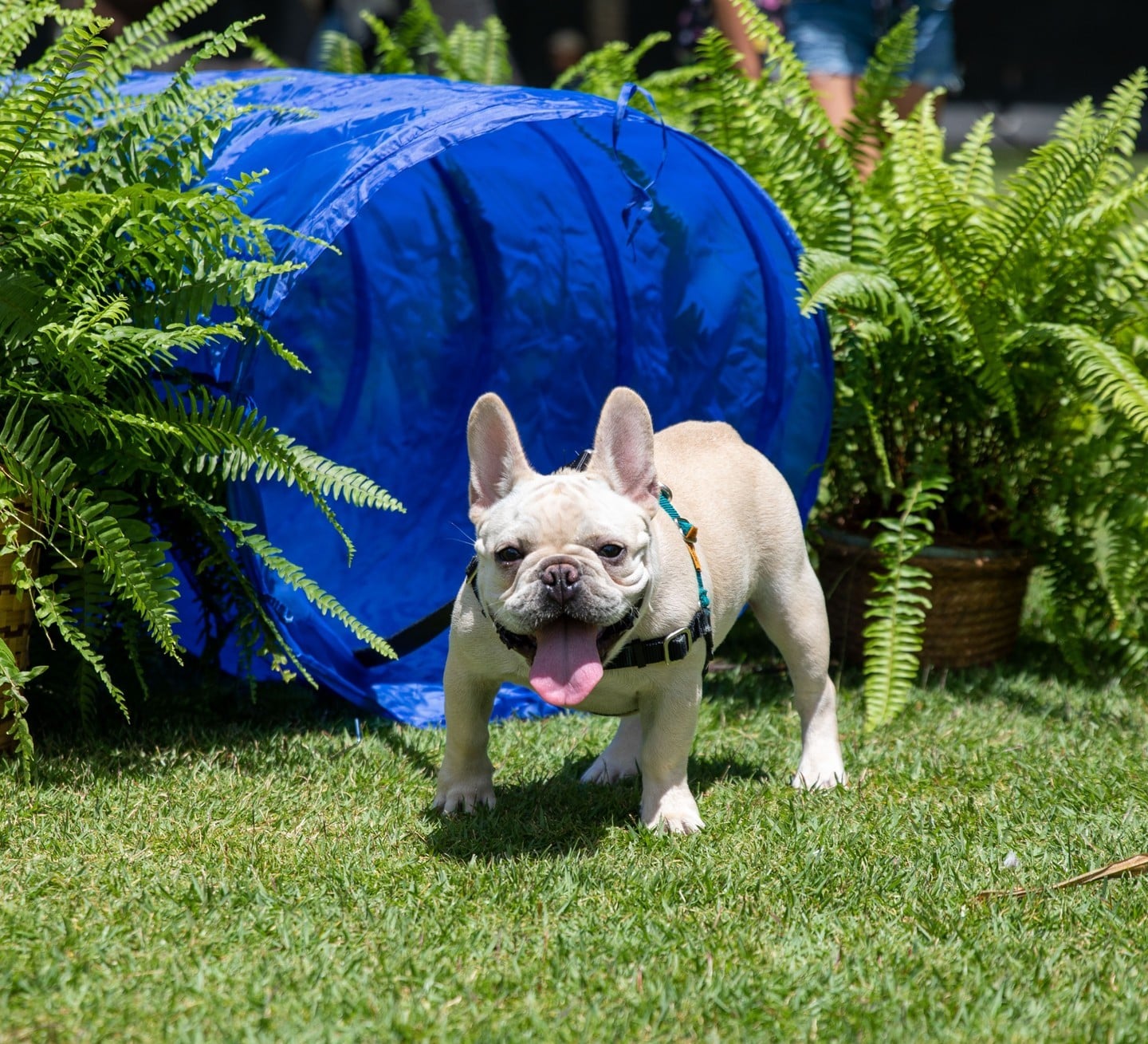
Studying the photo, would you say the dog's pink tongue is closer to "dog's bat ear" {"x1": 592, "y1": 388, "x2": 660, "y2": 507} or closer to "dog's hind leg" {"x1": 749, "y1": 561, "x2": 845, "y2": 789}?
"dog's bat ear" {"x1": 592, "y1": 388, "x2": 660, "y2": 507}

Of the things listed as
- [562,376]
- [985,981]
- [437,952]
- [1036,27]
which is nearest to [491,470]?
[437,952]

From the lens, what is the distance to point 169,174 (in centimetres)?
438

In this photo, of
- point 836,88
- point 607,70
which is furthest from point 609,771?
point 836,88

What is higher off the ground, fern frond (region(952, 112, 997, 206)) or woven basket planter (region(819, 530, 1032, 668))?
fern frond (region(952, 112, 997, 206))

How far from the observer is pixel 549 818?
409 cm

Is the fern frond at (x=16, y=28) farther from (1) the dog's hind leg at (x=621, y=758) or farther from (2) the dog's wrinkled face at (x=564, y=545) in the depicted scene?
(1) the dog's hind leg at (x=621, y=758)

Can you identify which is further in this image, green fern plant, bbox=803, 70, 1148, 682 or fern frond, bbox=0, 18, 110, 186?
green fern plant, bbox=803, 70, 1148, 682

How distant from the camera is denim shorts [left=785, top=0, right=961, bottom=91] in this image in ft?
25.5

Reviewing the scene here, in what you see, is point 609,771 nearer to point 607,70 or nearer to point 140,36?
point 140,36

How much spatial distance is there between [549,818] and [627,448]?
1152 millimetres

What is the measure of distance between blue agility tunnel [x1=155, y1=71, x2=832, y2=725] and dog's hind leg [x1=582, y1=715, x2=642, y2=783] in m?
0.84

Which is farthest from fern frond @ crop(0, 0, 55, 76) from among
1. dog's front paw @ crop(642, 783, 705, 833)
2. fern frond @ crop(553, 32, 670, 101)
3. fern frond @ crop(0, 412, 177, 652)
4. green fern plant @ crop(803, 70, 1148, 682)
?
fern frond @ crop(553, 32, 670, 101)

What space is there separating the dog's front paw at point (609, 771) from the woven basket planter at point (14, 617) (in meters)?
1.80

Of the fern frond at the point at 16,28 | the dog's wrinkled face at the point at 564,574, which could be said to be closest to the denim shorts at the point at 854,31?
the fern frond at the point at 16,28
